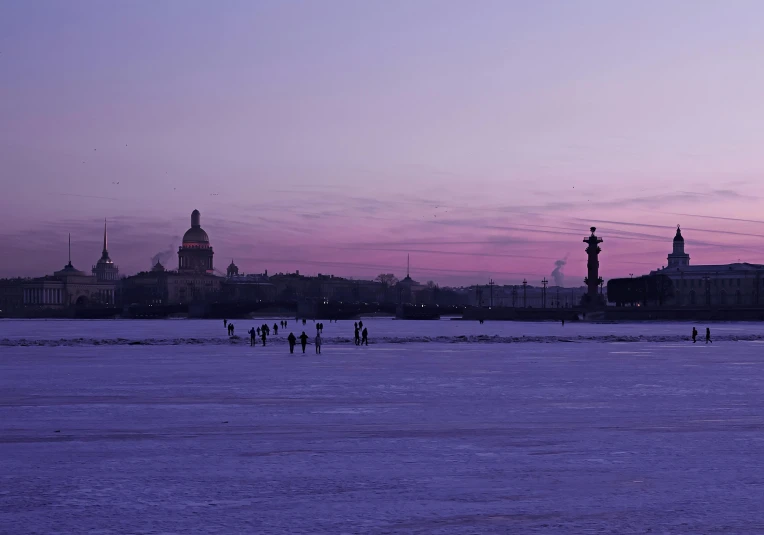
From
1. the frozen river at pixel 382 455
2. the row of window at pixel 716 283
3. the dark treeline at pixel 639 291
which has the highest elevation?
the row of window at pixel 716 283

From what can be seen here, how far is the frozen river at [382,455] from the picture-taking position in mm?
10211

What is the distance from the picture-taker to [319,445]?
1492 centimetres

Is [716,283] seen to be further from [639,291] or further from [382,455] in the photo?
[382,455]

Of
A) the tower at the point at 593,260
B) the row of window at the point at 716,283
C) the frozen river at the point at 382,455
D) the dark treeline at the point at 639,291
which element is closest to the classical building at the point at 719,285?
the row of window at the point at 716,283

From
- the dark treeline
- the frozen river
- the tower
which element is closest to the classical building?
the dark treeline

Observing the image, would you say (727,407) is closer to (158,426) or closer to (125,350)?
(158,426)

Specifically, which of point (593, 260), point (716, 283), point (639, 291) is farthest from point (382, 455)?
point (716, 283)

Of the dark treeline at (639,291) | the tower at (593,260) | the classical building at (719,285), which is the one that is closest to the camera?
the tower at (593,260)

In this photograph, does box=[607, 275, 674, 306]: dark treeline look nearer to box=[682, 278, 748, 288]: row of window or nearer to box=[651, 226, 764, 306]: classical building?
box=[651, 226, 764, 306]: classical building

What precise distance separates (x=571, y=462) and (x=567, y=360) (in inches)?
1008

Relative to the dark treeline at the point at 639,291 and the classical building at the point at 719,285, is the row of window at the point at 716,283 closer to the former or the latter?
the classical building at the point at 719,285

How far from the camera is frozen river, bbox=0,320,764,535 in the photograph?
10.2 m

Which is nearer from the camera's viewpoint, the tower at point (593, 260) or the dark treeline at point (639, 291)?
the tower at point (593, 260)

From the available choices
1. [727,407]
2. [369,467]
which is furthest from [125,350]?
[369,467]
